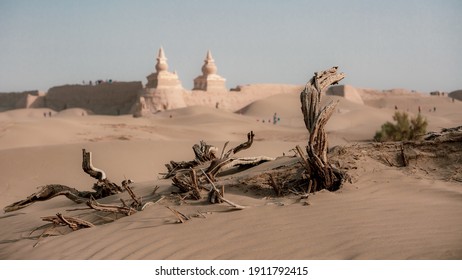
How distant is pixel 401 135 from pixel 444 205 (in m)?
16.8

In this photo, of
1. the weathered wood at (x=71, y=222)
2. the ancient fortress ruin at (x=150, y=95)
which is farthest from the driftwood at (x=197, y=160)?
the ancient fortress ruin at (x=150, y=95)

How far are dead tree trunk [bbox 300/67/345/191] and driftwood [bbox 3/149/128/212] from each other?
8.47 feet

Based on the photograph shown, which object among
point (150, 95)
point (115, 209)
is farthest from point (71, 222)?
point (150, 95)

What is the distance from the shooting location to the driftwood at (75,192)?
582 cm

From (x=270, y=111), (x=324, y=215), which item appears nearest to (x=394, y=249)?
(x=324, y=215)

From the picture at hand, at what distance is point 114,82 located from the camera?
42406mm

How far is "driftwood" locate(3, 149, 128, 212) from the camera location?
5.82 metres

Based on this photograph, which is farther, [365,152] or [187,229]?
[365,152]

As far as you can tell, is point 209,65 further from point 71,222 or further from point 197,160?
point 71,222

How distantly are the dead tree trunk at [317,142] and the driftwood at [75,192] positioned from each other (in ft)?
8.47

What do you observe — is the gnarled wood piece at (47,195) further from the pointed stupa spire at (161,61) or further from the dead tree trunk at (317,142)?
the pointed stupa spire at (161,61)

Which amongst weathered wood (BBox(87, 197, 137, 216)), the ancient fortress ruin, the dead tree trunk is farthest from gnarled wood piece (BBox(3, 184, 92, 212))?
the ancient fortress ruin

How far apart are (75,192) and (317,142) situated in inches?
122

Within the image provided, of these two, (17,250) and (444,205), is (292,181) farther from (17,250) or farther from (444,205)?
(17,250)
